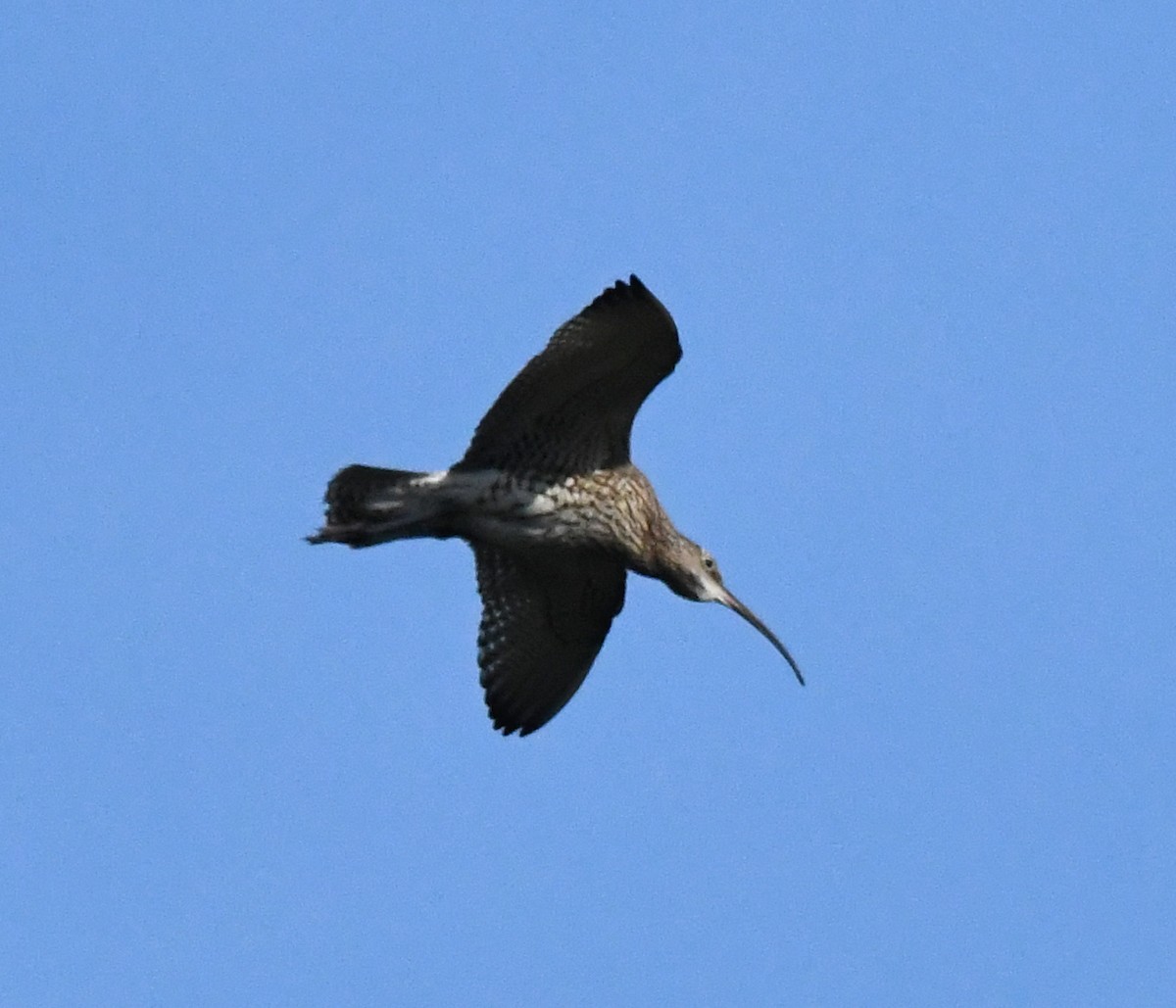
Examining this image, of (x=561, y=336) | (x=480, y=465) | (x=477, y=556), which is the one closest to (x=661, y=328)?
(x=561, y=336)

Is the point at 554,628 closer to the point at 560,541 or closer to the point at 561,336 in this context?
the point at 560,541

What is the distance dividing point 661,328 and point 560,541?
1.45 meters

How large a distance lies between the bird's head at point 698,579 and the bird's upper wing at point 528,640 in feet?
2.26

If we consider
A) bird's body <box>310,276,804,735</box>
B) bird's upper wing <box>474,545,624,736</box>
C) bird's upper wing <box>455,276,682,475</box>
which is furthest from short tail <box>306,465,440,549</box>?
bird's upper wing <box>474,545,624,736</box>

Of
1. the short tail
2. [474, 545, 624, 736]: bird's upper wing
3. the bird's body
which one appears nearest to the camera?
the bird's body

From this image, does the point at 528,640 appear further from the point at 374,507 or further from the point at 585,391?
the point at 585,391

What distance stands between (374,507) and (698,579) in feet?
5.78

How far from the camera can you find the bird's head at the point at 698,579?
1425 centimetres

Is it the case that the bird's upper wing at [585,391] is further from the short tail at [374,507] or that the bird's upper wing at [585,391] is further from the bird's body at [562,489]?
the short tail at [374,507]

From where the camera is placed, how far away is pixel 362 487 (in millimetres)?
14312

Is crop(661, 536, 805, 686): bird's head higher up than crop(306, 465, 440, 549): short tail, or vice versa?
crop(306, 465, 440, 549): short tail

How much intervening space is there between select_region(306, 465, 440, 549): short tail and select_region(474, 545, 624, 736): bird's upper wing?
2.47 feet

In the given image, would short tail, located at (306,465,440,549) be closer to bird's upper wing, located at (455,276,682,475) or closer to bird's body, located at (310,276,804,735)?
bird's body, located at (310,276,804,735)

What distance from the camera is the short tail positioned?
14.3 meters
